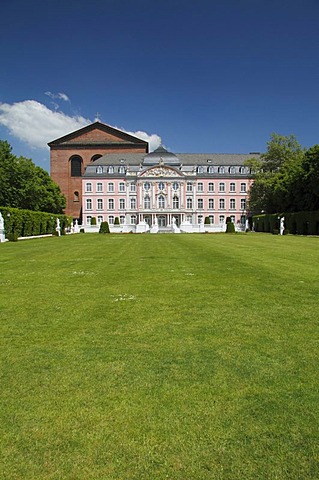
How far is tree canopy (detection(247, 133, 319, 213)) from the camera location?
3916 cm

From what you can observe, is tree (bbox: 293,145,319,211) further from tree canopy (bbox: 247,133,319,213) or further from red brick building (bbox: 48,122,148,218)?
red brick building (bbox: 48,122,148,218)

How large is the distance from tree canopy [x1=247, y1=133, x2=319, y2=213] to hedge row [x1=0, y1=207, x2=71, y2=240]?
2952cm

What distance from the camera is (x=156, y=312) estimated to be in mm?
5469

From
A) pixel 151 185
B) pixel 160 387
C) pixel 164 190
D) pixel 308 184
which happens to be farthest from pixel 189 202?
pixel 160 387

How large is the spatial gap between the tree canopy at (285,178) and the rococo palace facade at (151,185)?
552 cm

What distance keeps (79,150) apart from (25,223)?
3841 cm

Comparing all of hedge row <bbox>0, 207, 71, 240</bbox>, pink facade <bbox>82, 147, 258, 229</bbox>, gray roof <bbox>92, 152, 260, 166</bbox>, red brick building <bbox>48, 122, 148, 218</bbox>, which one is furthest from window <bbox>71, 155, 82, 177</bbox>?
hedge row <bbox>0, 207, 71, 240</bbox>

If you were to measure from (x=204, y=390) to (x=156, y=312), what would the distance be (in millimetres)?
2436

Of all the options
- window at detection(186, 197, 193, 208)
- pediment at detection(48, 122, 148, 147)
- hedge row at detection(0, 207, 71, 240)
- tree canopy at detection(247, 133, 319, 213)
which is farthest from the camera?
pediment at detection(48, 122, 148, 147)

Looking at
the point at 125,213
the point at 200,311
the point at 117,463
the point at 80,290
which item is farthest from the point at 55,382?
the point at 125,213

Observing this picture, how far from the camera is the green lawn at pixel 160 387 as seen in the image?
89.5 inches

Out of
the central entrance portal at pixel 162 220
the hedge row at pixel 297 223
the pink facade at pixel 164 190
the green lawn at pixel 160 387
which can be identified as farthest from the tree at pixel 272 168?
the green lawn at pixel 160 387

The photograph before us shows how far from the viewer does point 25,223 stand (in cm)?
3541

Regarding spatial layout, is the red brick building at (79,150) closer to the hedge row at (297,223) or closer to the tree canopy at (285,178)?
the tree canopy at (285,178)
